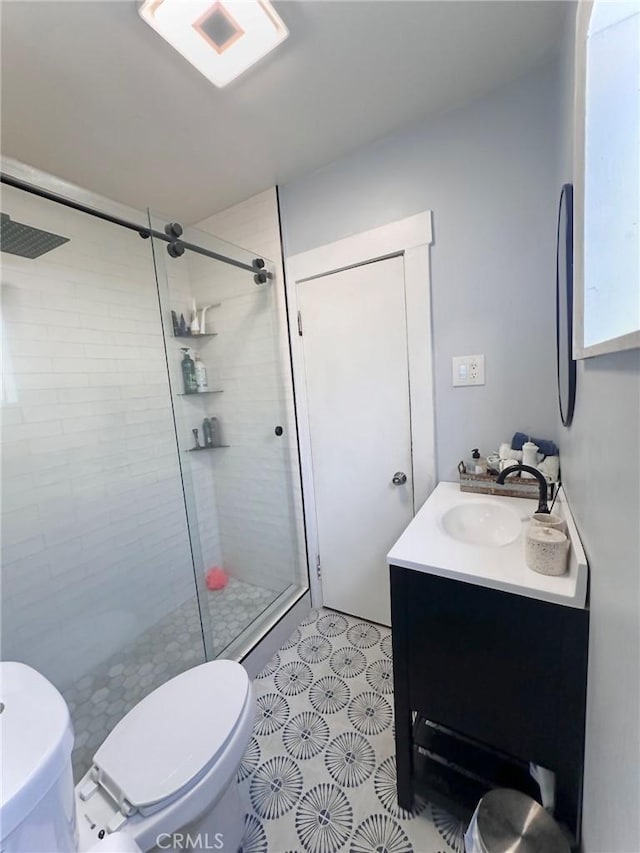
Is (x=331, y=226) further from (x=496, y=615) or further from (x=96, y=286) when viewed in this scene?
(x=496, y=615)

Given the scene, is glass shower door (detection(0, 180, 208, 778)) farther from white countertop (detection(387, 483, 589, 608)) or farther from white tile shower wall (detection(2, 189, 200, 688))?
white countertop (detection(387, 483, 589, 608))

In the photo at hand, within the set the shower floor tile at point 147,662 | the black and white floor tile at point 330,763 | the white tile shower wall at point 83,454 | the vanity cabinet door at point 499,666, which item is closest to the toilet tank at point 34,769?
the black and white floor tile at point 330,763

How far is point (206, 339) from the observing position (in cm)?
213

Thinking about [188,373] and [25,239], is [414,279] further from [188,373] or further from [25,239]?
[25,239]

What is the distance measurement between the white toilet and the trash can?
0.65 meters

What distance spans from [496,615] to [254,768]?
1116 mm

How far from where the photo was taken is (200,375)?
6.89 feet

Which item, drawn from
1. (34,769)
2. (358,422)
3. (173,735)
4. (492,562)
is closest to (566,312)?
(492,562)

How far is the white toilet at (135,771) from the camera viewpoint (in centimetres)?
55

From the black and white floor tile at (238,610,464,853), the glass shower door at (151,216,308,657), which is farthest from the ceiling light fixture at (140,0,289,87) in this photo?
the black and white floor tile at (238,610,464,853)

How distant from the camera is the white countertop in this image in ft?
2.53

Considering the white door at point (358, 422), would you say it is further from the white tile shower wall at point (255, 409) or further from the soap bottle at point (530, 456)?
the soap bottle at point (530, 456)

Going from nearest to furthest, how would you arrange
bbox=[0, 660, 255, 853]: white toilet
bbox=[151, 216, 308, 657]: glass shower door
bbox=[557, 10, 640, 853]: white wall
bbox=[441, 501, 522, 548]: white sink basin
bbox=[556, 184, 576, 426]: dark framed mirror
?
bbox=[557, 10, 640, 853]: white wall → bbox=[0, 660, 255, 853]: white toilet → bbox=[556, 184, 576, 426]: dark framed mirror → bbox=[441, 501, 522, 548]: white sink basin → bbox=[151, 216, 308, 657]: glass shower door

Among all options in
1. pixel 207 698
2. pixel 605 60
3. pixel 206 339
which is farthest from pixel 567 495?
pixel 206 339
